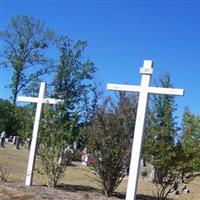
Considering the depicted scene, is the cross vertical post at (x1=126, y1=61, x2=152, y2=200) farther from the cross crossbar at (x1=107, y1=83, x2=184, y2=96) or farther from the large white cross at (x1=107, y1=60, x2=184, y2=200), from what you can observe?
the cross crossbar at (x1=107, y1=83, x2=184, y2=96)

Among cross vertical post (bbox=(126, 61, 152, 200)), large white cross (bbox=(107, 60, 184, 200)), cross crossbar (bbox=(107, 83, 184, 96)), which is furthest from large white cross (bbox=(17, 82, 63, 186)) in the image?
cross vertical post (bbox=(126, 61, 152, 200))

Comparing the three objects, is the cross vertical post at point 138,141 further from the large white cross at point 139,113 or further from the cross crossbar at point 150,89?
the cross crossbar at point 150,89

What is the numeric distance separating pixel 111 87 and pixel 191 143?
385 centimetres

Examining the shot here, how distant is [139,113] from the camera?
12180mm

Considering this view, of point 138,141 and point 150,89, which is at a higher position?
point 150,89

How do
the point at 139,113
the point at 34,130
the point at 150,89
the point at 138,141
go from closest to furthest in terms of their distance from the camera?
1. the point at 138,141
2. the point at 139,113
3. the point at 150,89
4. the point at 34,130

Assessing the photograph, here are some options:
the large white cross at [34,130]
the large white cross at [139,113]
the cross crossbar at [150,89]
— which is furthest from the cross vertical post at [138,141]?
the large white cross at [34,130]

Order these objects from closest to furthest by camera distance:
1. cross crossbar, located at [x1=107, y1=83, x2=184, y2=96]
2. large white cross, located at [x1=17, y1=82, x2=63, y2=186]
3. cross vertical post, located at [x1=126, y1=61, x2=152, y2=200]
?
1. cross vertical post, located at [x1=126, y1=61, x2=152, y2=200]
2. cross crossbar, located at [x1=107, y1=83, x2=184, y2=96]
3. large white cross, located at [x1=17, y1=82, x2=63, y2=186]

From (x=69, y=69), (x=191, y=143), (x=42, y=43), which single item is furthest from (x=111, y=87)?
(x=42, y=43)

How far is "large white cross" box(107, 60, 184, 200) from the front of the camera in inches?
468

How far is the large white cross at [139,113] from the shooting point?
11883 mm

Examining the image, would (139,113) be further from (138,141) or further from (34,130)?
(34,130)

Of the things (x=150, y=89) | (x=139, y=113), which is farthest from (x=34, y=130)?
(x=150, y=89)

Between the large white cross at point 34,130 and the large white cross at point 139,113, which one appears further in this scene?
the large white cross at point 34,130
